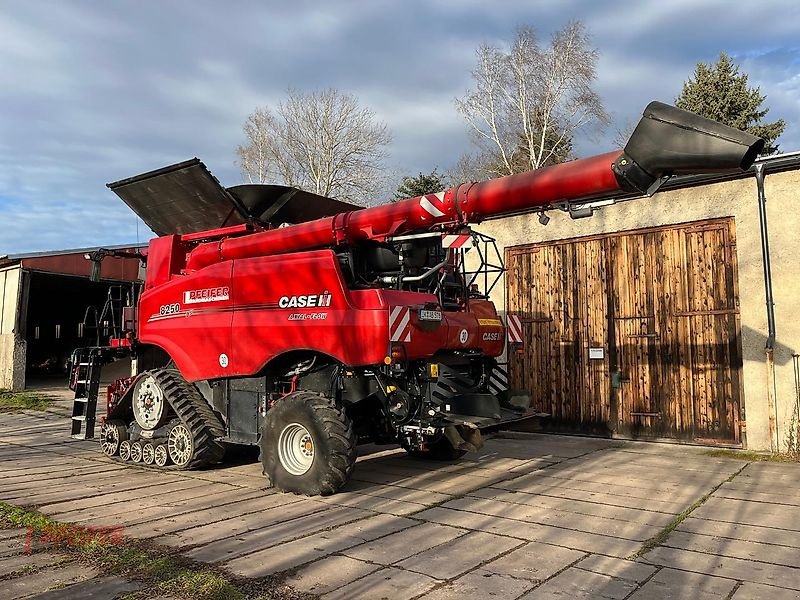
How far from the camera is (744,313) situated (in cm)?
935

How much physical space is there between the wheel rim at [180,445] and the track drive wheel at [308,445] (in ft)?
4.84

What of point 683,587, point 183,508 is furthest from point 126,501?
point 683,587

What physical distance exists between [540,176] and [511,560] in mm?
3186

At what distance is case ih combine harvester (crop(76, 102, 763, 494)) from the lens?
625 centimetres

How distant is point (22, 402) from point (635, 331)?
14.7 m

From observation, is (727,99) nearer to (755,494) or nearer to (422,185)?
(422,185)

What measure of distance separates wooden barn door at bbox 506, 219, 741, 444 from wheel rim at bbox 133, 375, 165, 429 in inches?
252

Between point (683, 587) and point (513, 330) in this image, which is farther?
point (513, 330)

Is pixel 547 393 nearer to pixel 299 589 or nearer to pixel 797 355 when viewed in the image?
pixel 797 355

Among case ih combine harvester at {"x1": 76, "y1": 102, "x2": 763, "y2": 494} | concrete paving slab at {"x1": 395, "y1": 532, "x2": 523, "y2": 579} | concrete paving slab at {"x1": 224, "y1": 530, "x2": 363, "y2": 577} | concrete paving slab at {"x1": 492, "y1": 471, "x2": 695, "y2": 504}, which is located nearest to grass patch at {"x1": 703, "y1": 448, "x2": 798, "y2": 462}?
concrete paving slab at {"x1": 492, "y1": 471, "x2": 695, "y2": 504}

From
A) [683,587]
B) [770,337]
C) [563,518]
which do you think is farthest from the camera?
[770,337]

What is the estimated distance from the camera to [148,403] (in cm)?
838

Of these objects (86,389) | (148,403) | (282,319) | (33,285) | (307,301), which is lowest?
(148,403)

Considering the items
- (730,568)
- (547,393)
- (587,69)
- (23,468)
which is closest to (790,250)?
(547,393)
